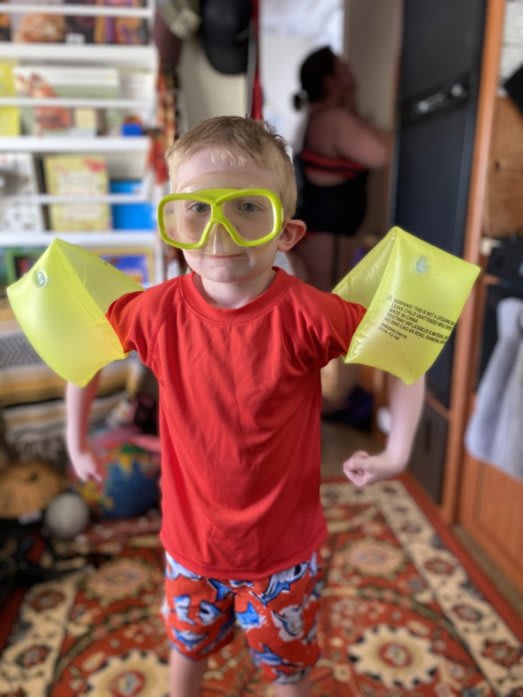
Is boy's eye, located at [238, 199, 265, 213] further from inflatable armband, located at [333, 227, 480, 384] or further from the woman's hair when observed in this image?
the woman's hair

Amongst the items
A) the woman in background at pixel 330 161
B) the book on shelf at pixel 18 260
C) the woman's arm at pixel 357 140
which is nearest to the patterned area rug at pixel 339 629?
the woman in background at pixel 330 161

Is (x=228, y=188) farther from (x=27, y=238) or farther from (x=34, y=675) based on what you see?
(x=27, y=238)

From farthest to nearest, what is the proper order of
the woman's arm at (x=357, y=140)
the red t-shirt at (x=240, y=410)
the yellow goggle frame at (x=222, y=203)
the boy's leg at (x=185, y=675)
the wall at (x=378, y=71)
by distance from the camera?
1. the wall at (x=378, y=71)
2. the woman's arm at (x=357, y=140)
3. the boy's leg at (x=185, y=675)
4. the red t-shirt at (x=240, y=410)
5. the yellow goggle frame at (x=222, y=203)

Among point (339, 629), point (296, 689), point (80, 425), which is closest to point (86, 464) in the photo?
point (80, 425)

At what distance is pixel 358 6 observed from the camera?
2.78 meters

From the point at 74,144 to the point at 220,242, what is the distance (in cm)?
133

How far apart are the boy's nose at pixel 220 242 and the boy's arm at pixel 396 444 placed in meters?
0.28

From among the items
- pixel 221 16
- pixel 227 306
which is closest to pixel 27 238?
pixel 221 16

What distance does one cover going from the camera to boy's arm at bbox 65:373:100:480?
0.87m

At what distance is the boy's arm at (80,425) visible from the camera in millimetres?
868

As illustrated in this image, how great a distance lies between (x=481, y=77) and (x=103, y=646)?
1.78 meters

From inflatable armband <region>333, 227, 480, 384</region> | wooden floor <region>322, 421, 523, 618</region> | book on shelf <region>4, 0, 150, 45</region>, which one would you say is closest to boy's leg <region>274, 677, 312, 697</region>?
inflatable armband <region>333, 227, 480, 384</region>

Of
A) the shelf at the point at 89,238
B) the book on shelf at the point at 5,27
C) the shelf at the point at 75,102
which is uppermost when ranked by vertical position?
the book on shelf at the point at 5,27

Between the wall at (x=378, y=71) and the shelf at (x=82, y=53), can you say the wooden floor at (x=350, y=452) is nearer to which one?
the wall at (x=378, y=71)
